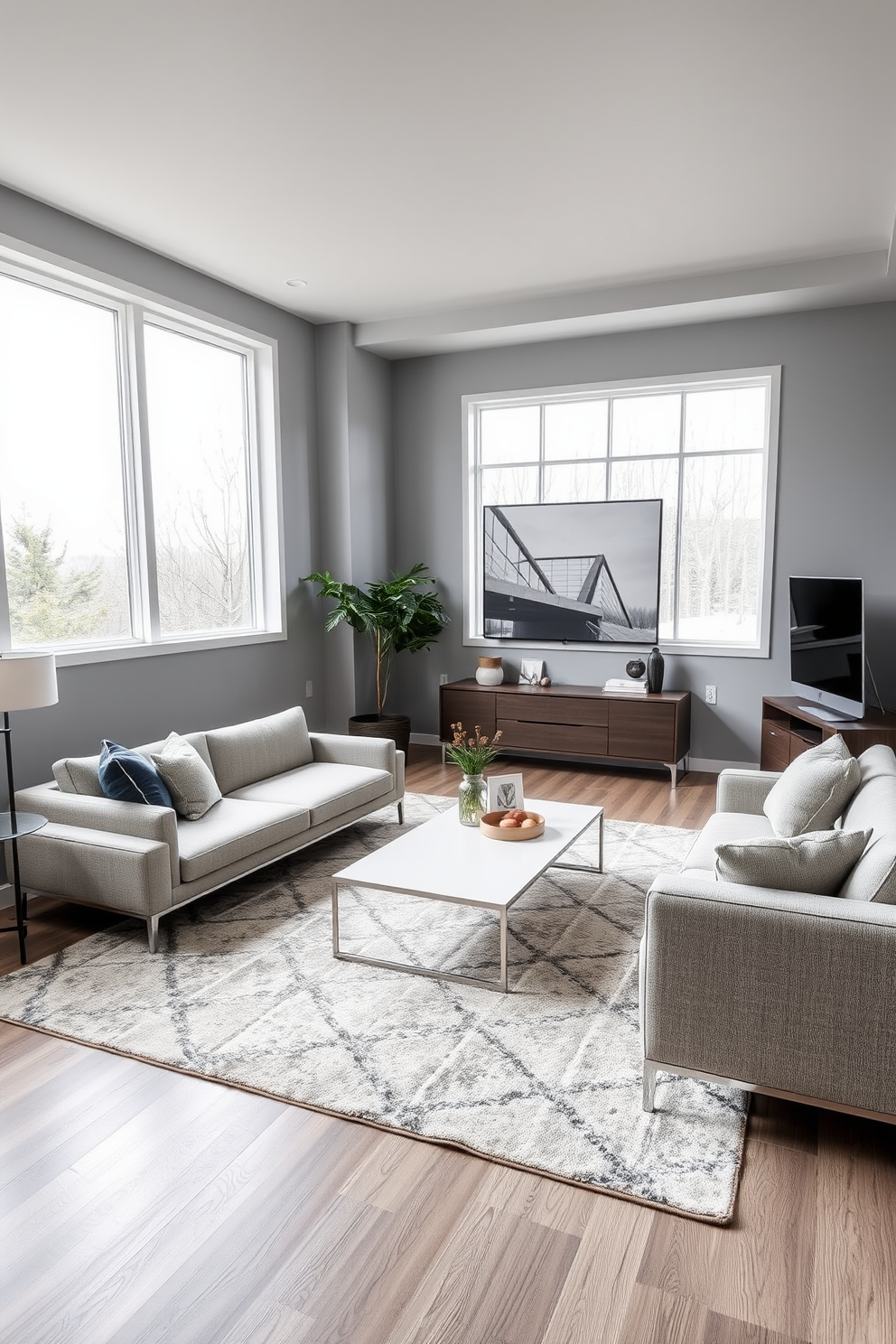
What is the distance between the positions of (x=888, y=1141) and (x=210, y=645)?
396 cm

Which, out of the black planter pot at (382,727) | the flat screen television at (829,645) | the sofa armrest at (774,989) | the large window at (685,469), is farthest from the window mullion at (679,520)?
the sofa armrest at (774,989)

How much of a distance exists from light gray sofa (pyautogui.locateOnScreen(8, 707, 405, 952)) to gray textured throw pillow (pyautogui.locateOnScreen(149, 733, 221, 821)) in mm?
56

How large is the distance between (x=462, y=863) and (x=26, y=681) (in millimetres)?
1640

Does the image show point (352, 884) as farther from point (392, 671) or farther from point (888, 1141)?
point (392, 671)

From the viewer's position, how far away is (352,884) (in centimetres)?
289

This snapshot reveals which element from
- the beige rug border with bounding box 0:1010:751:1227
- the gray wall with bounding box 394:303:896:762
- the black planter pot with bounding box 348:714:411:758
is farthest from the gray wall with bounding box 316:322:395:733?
the beige rug border with bounding box 0:1010:751:1227

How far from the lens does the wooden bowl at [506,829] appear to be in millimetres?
3246

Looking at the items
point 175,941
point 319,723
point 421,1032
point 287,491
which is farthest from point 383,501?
point 421,1032

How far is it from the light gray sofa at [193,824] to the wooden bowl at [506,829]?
2.95 feet

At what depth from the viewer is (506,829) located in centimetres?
324

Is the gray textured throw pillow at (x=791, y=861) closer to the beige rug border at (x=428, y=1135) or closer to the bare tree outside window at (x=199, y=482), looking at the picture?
the beige rug border at (x=428, y=1135)

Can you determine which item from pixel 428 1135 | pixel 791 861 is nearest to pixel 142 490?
pixel 428 1135

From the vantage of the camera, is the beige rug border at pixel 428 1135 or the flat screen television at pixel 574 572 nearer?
the beige rug border at pixel 428 1135

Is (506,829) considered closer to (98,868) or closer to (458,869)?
(458,869)
